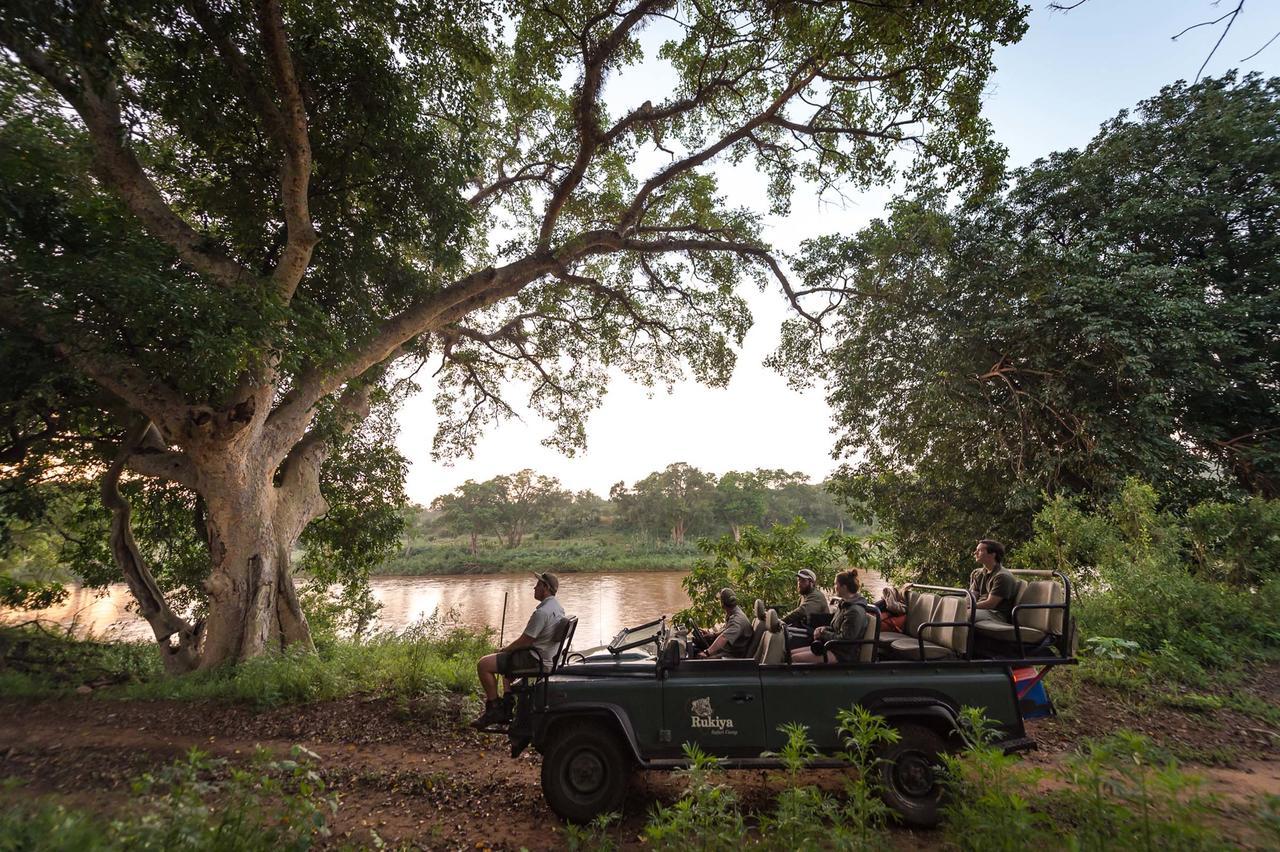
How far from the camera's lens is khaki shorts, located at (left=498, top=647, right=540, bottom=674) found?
4.16 meters

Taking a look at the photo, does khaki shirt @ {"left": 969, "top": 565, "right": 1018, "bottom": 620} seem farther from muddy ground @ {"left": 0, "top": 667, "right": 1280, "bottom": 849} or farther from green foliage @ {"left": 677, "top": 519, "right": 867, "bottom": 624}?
green foliage @ {"left": 677, "top": 519, "right": 867, "bottom": 624}

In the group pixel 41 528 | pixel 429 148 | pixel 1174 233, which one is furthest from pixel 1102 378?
pixel 41 528

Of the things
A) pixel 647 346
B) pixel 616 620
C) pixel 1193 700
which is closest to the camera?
pixel 1193 700

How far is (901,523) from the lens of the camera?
40.6ft

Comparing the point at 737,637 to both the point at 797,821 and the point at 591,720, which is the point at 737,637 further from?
the point at 797,821

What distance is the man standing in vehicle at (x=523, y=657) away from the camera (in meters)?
4.17

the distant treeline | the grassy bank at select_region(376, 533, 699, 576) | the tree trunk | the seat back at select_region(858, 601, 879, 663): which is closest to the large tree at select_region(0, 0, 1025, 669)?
the tree trunk

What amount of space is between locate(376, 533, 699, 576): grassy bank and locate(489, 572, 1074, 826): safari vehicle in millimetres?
27820

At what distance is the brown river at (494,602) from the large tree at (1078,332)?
4.59 m

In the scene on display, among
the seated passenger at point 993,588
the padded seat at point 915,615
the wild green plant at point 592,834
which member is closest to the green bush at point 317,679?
the wild green plant at point 592,834

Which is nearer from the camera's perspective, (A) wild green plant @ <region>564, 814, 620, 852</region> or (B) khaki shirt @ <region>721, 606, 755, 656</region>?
(A) wild green plant @ <region>564, 814, 620, 852</region>

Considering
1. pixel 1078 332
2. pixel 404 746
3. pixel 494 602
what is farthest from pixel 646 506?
pixel 404 746

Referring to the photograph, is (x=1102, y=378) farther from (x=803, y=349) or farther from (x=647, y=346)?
(x=647, y=346)

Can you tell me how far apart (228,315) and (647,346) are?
27.7 ft
